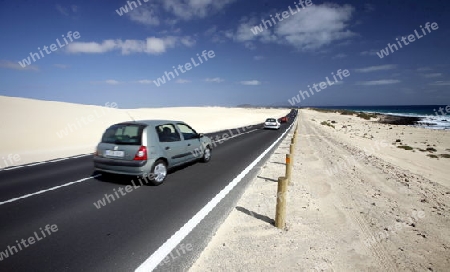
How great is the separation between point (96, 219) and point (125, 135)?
2.60 meters

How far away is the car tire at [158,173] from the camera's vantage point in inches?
264

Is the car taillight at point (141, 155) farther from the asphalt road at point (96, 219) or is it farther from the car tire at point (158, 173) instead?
the asphalt road at point (96, 219)

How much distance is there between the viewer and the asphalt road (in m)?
3.51

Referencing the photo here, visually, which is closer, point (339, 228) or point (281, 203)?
point (281, 203)

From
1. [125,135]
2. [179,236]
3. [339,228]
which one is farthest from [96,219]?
[339,228]

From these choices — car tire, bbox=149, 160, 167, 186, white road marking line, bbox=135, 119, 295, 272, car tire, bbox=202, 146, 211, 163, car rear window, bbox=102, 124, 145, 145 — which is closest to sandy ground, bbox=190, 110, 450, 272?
white road marking line, bbox=135, 119, 295, 272

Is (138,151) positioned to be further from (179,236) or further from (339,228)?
(339,228)

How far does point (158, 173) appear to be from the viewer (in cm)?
694

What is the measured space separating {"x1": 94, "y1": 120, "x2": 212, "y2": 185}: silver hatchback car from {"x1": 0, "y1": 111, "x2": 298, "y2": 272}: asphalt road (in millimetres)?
477

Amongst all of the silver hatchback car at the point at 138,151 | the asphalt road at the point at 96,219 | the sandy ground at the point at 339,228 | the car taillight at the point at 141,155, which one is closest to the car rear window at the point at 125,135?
Result: the silver hatchback car at the point at 138,151

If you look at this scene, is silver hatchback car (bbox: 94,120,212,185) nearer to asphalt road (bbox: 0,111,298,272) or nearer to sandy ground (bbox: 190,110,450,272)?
asphalt road (bbox: 0,111,298,272)

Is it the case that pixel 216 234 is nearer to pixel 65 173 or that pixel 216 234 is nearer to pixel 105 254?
pixel 105 254

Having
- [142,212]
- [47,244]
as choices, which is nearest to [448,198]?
[142,212]

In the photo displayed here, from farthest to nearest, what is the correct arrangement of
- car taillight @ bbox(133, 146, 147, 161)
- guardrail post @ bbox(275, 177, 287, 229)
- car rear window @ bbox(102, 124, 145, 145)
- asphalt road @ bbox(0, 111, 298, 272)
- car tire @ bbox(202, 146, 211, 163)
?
car tire @ bbox(202, 146, 211, 163) < car rear window @ bbox(102, 124, 145, 145) < car taillight @ bbox(133, 146, 147, 161) < guardrail post @ bbox(275, 177, 287, 229) < asphalt road @ bbox(0, 111, 298, 272)
